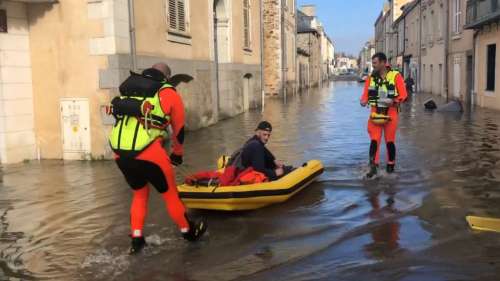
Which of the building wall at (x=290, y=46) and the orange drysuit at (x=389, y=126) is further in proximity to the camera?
the building wall at (x=290, y=46)

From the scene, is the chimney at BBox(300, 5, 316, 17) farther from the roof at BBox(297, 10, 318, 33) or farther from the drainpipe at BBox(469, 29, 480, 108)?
the drainpipe at BBox(469, 29, 480, 108)

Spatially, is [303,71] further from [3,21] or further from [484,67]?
[3,21]

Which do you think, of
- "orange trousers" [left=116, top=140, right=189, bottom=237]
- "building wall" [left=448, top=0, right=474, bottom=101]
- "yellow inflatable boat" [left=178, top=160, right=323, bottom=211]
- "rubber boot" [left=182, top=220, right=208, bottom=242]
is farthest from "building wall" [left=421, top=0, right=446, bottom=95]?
"orange trousers" [left=116, top=140, right=189, bottom=237]

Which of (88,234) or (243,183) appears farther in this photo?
(243,183)

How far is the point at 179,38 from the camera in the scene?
14188 millimetres

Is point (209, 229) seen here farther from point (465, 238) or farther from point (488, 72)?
point (488, 72)

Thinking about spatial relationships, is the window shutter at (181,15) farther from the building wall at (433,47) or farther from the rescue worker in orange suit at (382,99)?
the building wall at (433,47)

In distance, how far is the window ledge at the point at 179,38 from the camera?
1354 cm

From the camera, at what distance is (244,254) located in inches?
202

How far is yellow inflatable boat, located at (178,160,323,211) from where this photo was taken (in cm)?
628

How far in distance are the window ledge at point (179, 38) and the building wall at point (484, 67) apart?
39.4 ft

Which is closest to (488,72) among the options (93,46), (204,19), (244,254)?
(204,19)

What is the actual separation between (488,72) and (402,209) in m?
17.5

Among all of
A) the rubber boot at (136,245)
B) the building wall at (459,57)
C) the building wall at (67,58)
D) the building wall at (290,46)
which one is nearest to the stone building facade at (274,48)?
the building wall at (290,46)
